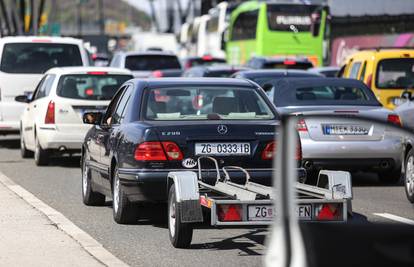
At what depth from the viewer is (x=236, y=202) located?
29.4 feet

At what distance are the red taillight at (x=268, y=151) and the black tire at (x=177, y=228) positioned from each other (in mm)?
1108

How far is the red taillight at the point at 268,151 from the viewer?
1064 centimetres

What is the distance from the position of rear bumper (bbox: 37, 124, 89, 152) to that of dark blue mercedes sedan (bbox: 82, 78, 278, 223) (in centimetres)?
615

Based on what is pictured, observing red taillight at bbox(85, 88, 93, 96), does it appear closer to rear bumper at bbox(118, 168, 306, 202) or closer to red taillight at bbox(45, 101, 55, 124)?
red taillight at bbox(45, 101, 55, 124)

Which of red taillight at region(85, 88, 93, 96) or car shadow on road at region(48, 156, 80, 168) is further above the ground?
red taillight at region(85, 88, 93, 96)

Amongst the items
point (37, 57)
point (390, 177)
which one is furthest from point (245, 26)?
point (390, 177)

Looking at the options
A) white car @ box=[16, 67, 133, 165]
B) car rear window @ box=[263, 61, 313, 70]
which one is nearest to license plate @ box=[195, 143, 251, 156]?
white car @ box=[16, 67, 133, 165]

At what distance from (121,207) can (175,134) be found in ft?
3.49

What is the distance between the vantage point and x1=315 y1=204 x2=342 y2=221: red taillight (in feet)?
29.5

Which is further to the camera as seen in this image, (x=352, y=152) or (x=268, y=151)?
(x=352, y=152)

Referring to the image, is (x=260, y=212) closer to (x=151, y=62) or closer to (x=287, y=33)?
(x=151, y=62)

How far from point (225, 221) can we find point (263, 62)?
2225 cm

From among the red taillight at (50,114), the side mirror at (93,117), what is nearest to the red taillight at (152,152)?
the side mirror at (93,117)

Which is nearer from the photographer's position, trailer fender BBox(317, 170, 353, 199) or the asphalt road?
the asphalt road
